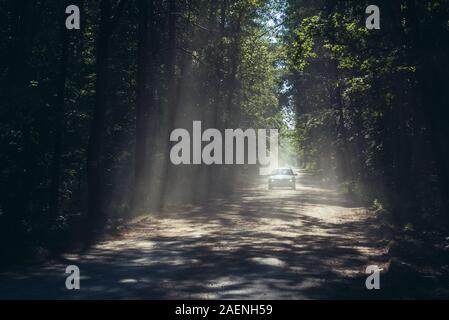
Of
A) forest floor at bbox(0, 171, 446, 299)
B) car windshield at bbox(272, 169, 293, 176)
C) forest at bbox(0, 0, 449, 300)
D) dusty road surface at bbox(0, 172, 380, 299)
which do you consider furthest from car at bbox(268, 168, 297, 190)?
dusty road surface at bbox(0, 172, 380, 299)

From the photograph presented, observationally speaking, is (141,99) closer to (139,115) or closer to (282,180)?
(139,115)

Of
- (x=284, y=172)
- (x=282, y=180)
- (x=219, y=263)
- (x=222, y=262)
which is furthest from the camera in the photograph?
(x=284, y=172)

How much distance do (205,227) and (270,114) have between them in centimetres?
6827

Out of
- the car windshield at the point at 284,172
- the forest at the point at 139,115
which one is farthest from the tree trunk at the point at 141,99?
the car windshield at the point at 284,172

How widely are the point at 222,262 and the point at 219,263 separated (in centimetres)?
13

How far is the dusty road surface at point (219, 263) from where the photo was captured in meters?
8.60

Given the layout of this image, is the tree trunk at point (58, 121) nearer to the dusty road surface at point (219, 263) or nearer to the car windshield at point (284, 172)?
the dusty road surface at point (219, 263)

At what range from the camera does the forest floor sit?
8.58 metres

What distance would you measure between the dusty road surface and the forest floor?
2 cm

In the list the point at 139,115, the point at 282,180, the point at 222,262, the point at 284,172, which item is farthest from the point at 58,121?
the point at 284,172

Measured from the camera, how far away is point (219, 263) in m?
11.2

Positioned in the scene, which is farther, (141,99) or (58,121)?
(141,99)

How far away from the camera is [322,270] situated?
10531 millimetres
